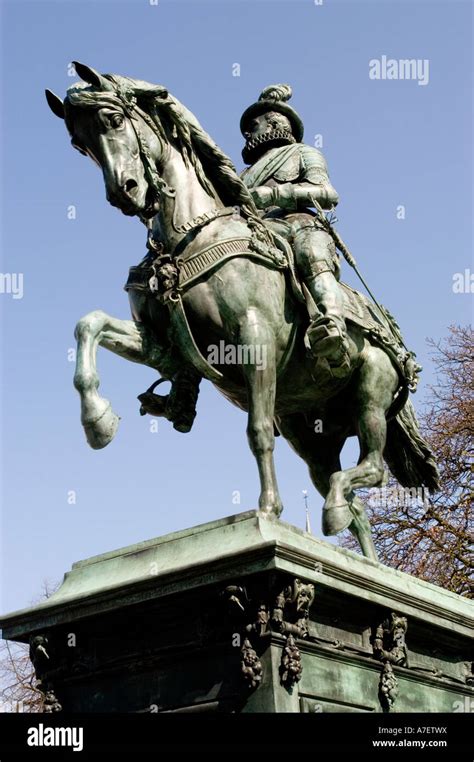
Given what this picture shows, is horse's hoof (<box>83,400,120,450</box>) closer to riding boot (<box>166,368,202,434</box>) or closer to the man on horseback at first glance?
riding boot (<box>166,368,202,434</box>)

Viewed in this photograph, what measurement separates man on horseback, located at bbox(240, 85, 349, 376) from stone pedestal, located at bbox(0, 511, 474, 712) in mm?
1611

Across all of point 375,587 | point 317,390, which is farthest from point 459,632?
point 317,390

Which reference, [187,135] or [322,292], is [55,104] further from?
[322,292]

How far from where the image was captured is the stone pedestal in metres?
6.53

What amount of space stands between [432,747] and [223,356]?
2.92 meters

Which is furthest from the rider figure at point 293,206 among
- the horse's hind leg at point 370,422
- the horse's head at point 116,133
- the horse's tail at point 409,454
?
the horse's tail at point 409,454

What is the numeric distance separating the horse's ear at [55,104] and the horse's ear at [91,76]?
0.96 ft

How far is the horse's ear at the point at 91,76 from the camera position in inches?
301

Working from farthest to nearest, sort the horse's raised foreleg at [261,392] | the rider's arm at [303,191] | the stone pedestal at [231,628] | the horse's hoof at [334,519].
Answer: the rider's arm at [303,191] < the horse's hoof at [334,519] < the horse's raised foreleg at [261,392] < the stone pedestal at [231,628]

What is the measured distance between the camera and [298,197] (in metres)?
8.90

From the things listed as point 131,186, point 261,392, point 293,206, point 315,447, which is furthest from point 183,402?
point 293,206

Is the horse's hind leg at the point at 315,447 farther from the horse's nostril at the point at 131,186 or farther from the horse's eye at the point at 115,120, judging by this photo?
the horse's eye at the point at 115,120

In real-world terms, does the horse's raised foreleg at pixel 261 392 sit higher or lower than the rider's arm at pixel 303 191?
lower

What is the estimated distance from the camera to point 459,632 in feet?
27.3
